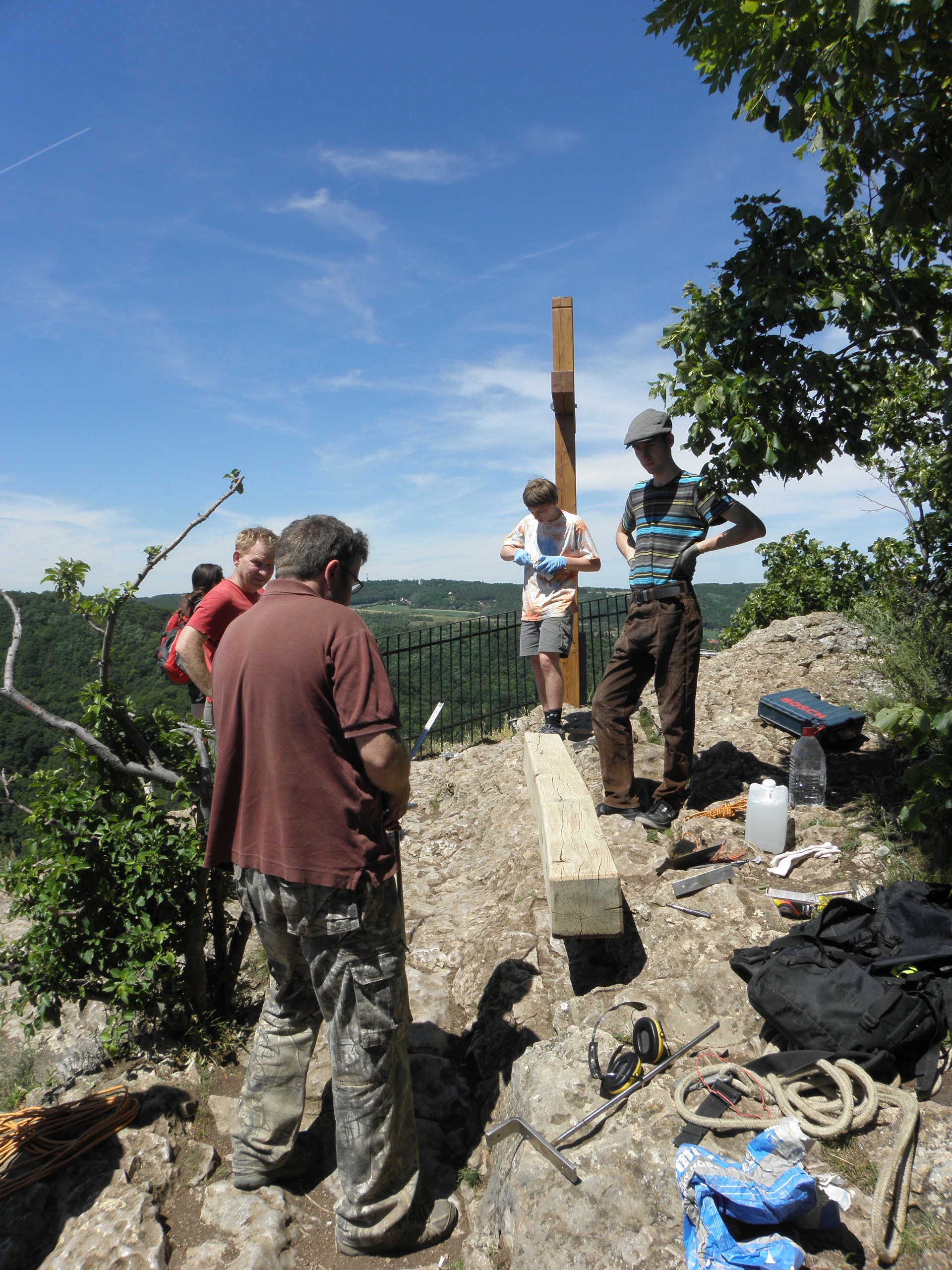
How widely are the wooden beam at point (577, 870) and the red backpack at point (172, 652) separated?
2.09 meters

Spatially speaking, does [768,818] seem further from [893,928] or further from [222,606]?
[222,606]

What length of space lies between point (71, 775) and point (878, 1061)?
296 centimetres

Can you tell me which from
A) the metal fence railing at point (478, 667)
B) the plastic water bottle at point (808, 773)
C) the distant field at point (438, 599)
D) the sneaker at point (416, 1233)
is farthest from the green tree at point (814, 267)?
the distant field at point (438, 599)

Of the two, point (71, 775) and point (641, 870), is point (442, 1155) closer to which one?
point (641, 870)

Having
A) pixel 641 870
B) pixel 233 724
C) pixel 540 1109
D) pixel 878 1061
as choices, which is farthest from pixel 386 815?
pixel 641 870

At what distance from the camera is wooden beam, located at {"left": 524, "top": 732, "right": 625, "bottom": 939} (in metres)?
2.99

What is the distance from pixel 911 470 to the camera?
7.77 meters

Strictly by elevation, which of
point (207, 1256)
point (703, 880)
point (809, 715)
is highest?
point (809, 715)

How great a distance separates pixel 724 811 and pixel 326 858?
2.95 m

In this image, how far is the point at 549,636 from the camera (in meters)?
5.87

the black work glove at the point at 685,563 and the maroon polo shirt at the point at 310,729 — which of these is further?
the black work glove at the point at 685,563

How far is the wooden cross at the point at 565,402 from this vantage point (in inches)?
260

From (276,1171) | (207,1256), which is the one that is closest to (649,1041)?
(276,1171)

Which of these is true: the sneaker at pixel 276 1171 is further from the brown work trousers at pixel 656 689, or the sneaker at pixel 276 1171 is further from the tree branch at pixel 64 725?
the brown work trousers at pixel 656 689
